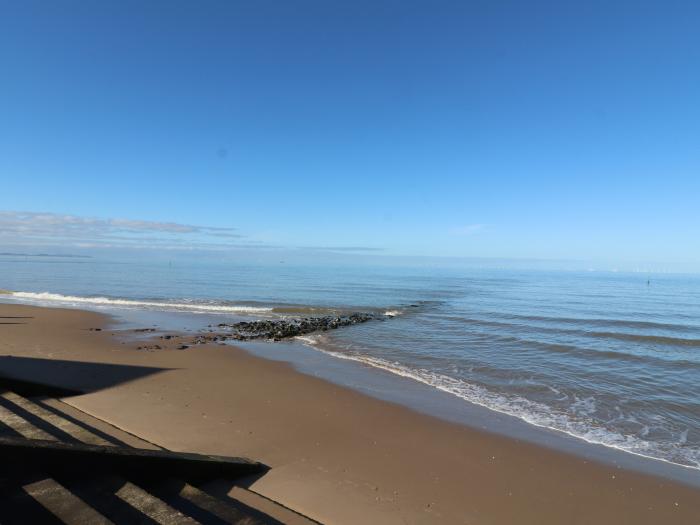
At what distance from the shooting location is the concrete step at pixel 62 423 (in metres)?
4.80

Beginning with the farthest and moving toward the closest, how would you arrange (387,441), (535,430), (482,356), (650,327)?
(650,327) < (482,356) < (535,430) < (387,441)

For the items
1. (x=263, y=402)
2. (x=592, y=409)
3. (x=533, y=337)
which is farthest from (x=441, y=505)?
(x=533, y=337)

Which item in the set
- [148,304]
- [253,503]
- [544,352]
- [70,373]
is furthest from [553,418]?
[148,304]

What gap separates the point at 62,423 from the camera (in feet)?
17.0

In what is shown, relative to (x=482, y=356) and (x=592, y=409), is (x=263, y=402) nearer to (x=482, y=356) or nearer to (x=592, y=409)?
(x=592, y=409)

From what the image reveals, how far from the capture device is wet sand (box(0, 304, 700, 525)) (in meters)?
4.80

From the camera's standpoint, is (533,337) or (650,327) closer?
(533,337)

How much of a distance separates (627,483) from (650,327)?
1891 cm

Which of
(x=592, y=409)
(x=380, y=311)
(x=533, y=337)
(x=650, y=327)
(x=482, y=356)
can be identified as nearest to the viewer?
(x=592, y=409)

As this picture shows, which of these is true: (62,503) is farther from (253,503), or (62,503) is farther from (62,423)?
(62,423)

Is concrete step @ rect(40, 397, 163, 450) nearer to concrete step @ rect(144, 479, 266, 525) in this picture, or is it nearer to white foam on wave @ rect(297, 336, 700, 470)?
concrete step @ rect(144, 479, 266, 525)

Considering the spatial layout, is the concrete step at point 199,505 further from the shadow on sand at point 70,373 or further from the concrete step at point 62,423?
the shadow on sand at point 70,373

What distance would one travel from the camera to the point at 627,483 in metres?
5.68

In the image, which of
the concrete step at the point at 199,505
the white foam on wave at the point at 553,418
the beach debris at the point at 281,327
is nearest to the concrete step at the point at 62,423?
the concrete step at the point at 199,505
